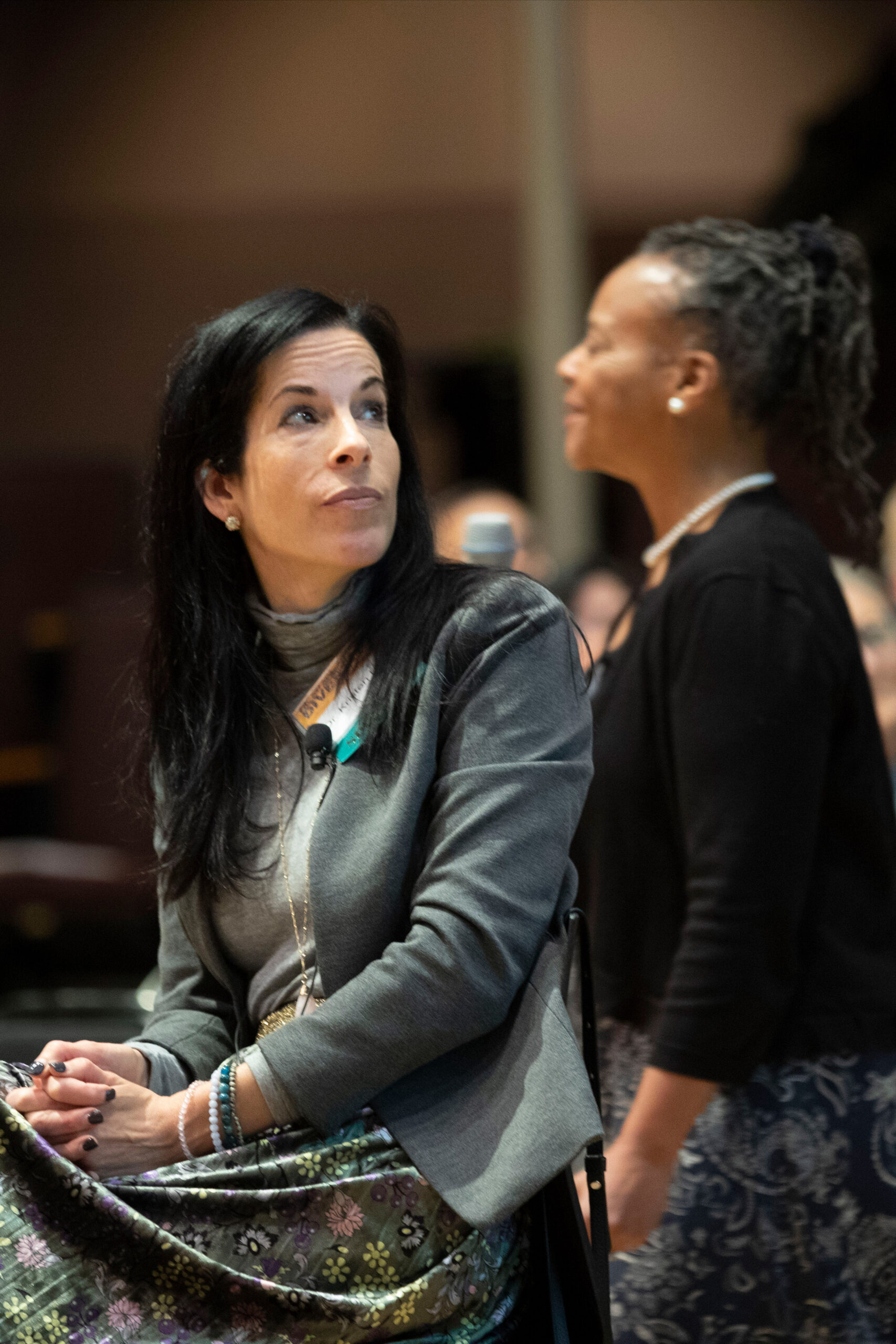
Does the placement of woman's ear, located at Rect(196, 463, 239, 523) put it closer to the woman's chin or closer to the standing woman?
the woman's chin

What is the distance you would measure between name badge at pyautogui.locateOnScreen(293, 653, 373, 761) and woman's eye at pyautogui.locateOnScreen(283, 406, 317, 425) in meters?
0.24

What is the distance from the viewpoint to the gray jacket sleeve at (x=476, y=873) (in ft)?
4.32

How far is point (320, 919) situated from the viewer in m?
1.38

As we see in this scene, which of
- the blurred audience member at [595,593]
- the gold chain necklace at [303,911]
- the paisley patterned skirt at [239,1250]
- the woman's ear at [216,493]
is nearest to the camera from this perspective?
the paisley patterned skirt at [239,1250]

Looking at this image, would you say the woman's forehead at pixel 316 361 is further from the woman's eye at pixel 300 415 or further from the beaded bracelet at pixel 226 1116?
the beaded bracelet at pixel 226 1116

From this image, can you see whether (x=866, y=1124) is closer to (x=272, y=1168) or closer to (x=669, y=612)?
(x=669, y=612)

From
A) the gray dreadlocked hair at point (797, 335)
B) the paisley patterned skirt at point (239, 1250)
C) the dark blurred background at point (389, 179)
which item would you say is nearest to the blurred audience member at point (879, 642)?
the gray dreadlocked hair at point (797, 335)

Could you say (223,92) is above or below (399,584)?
above

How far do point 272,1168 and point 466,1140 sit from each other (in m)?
0.17

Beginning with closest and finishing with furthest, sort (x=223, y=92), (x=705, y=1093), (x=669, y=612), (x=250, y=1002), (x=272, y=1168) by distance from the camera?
(x=272, y=1168)
(x=250, y=1002)
(x=705, y=1093)
(x=669, y=612)
(x=223, y=92)

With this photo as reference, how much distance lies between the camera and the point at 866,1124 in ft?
6.24

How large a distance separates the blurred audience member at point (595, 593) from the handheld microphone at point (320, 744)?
8.29 ft

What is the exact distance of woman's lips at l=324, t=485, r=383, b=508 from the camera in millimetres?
1469

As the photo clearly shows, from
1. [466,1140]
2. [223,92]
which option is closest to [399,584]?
[466,1140]
